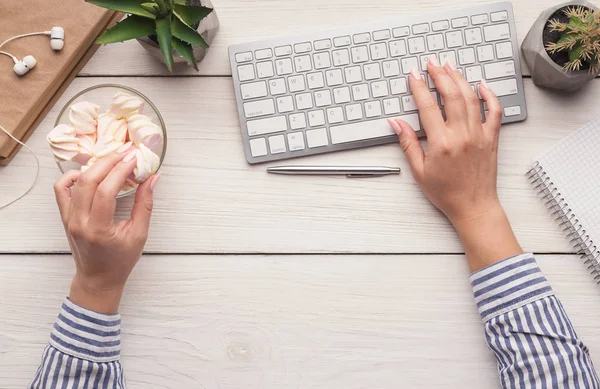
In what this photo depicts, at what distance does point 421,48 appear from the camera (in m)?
0.72

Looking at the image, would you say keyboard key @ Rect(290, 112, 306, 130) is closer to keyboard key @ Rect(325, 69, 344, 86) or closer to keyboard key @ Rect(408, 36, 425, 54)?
keyboard key @ Rect(325, 69, 344, 86)

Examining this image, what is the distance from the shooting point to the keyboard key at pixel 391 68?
72 centimetres

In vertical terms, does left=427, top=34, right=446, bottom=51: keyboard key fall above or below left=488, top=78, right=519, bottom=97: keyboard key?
above

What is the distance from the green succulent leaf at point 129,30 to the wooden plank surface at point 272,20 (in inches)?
3.9

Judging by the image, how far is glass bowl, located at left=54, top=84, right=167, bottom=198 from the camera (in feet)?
2.27

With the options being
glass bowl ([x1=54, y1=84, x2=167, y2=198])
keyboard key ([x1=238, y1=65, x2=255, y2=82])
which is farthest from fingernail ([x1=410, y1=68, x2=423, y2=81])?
glass bowl ([x1=54, y1=84, x2=167, y2=198])

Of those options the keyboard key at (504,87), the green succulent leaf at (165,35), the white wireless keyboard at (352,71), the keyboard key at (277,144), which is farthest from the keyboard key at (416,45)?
the green succulent leaf at (165,35)

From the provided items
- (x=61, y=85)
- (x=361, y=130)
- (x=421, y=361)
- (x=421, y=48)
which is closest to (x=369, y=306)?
(x=421, y=361)

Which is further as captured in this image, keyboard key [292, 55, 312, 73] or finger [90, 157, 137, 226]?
keyboard key [292, 55, 312, 73]

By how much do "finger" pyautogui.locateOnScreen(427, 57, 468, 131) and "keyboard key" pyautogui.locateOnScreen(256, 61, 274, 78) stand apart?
0.68 ft

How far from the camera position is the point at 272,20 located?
0.76 meters

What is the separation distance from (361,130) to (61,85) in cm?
40

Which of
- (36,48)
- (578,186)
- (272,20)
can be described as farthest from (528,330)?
(36,48)

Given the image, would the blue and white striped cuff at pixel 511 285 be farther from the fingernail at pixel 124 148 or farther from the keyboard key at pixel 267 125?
A: the fingernail at pixel 124 148
